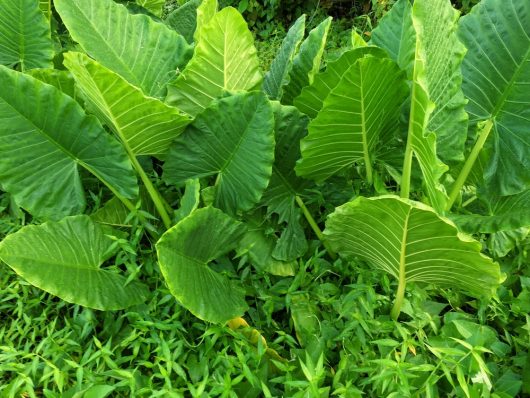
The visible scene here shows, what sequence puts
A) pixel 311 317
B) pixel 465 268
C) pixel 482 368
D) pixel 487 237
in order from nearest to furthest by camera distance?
pixel 482 368
pixel 465 268
pixel 311 317
pixel 487 237

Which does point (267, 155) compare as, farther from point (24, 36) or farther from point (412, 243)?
point (24, 36)

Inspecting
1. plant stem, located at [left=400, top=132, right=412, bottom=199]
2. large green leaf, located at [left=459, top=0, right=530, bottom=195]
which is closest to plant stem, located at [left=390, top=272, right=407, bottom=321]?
plant stem, located at [left=400, top=132, right=412, bottom=199]

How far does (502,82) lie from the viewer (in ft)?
5.34

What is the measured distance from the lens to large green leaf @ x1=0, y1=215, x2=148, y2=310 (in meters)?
1.37

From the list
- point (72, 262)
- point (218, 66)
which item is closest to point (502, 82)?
point (218, 66)

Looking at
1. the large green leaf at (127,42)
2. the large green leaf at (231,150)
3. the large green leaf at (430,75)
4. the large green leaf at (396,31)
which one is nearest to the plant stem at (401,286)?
the large green leaf at (430,75)

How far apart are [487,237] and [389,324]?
60cm

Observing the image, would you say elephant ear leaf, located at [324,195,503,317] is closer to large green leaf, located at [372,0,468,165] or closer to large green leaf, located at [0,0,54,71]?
large green leaf, located at [372,0,468,165]

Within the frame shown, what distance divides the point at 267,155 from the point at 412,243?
1.51ft

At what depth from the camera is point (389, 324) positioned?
146 centimetres

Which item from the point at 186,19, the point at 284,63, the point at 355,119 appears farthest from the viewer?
the point at 186,19

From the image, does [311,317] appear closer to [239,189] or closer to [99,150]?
[239,189]

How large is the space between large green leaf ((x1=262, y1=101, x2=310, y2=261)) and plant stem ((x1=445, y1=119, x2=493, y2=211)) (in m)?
0.48

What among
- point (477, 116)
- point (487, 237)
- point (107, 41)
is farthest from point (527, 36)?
point (107, 41)
